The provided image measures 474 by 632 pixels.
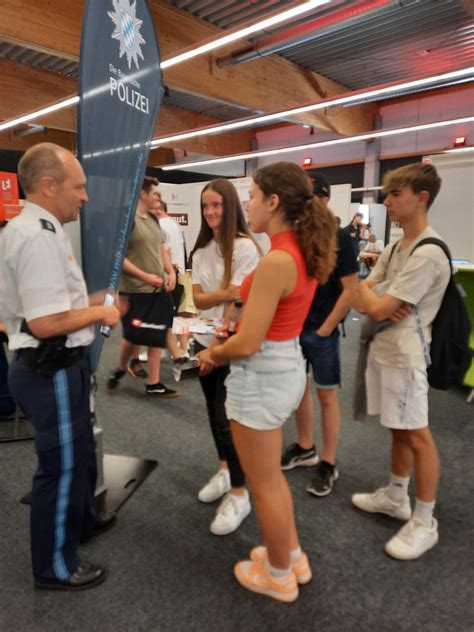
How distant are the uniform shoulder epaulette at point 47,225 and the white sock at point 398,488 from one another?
169cm

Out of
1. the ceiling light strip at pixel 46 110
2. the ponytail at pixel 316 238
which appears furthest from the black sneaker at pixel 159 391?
the ceiling light strip at pixel 46 110

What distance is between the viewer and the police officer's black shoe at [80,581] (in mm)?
1538

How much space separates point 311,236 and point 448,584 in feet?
4.56

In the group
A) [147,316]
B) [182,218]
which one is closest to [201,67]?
[182,218]

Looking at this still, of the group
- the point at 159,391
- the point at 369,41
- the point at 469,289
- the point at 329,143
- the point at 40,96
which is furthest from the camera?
the point at 329,143

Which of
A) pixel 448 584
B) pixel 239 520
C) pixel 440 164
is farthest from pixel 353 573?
pixel 440 164

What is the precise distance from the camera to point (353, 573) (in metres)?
1.65

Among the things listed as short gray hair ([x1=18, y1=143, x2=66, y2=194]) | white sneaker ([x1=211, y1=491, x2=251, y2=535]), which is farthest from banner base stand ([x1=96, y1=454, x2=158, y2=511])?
short gray hair ([x1=18, y1=143, x2=66, y2=194])

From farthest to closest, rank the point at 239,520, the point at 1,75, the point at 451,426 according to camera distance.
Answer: the point at 1,75
the point at 451,426
the point at 239,520

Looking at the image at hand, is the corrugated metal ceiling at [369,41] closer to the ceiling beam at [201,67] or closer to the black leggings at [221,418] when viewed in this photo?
the ceiling beam at [201,67]

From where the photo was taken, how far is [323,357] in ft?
6.81

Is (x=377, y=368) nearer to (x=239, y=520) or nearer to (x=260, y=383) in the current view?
(x=260, y=383)

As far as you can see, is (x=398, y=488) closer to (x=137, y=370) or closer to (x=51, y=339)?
(x=51, y=339)

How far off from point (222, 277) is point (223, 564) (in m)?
1.14
